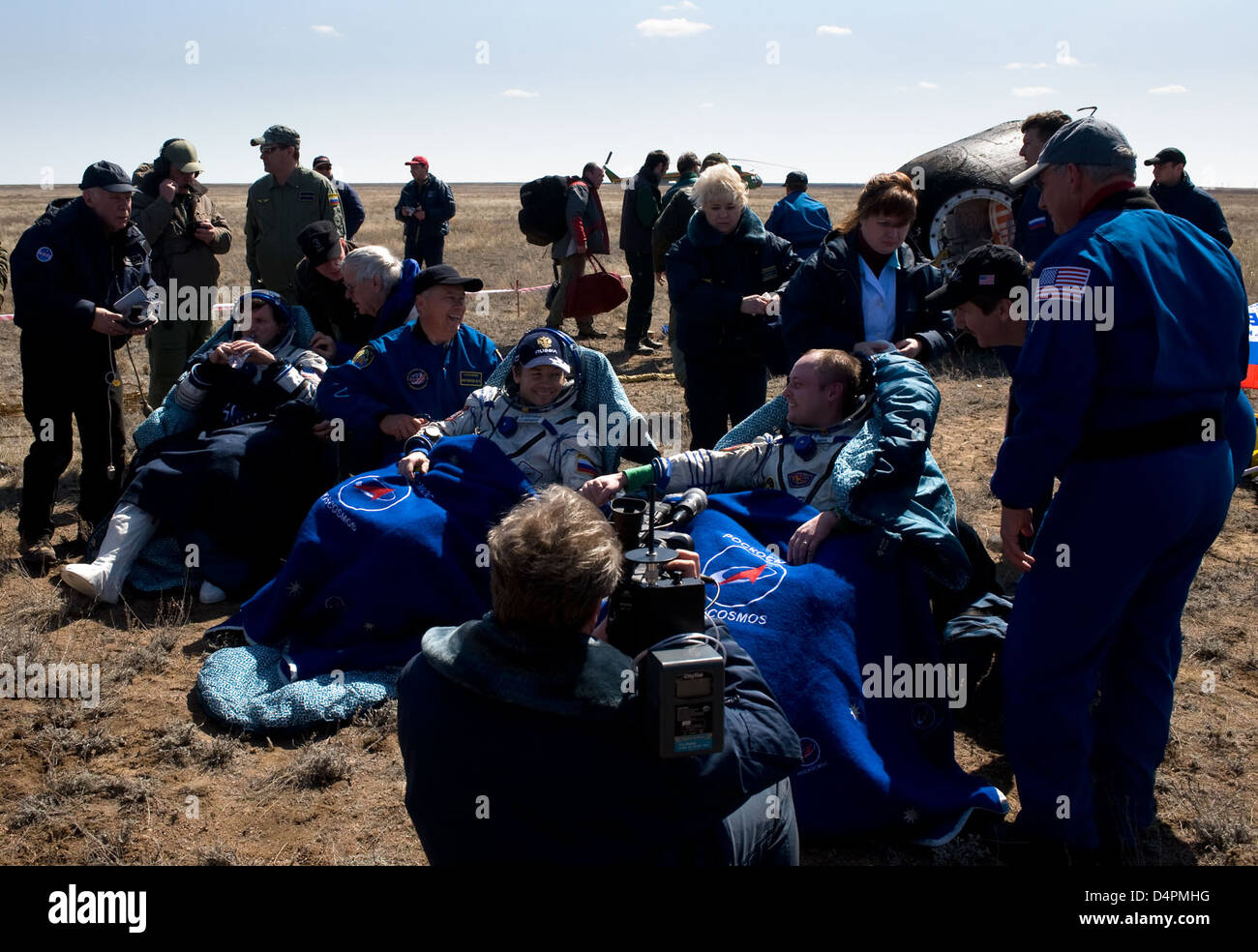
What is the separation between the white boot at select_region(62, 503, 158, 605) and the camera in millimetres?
5055

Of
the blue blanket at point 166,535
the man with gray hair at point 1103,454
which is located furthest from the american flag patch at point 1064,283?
the blue blanket at point 166,535

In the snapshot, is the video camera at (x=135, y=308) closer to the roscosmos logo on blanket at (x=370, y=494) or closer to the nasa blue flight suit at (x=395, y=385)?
the nasa blue flight suit at (x=395, y=385)

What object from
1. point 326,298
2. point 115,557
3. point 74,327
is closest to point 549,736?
point 115,557

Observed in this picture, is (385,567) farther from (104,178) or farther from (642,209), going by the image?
(642,209)

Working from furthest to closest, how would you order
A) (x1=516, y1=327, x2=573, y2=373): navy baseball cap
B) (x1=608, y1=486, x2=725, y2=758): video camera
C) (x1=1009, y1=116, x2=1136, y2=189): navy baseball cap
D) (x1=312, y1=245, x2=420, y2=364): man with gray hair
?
(x1=312, y1=245, x2=420, y2=364): man with gray hair < (x1=516, y1=327, x2=573, y2=373): navy baseball cap < (x1=1009, y1=116, x2=1136, y2=189): navy baseball cap < (x1=608, y1=486, x2=725, y2=758): video camera

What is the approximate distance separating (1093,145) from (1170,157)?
21.3ft

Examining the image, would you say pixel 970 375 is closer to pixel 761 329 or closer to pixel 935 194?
pixel 935 194

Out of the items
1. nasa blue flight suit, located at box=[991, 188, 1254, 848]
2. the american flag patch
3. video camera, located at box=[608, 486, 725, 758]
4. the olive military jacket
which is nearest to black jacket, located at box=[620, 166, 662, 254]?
the olive military jacket

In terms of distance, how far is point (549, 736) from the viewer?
1.90 metres

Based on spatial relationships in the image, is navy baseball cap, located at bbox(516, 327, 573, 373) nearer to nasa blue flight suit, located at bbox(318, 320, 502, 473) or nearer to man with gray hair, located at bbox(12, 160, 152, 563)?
nasa blue flight suit, located at bbox(318, 320, 502, 473)

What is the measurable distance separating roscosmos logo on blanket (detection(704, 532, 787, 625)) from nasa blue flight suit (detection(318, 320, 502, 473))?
6.71 feet

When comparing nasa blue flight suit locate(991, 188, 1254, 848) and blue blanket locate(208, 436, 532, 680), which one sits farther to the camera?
blue blanket locate(208, 436, 532, 680)

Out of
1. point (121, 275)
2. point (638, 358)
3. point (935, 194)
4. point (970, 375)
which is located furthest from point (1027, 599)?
point (935, 194)
